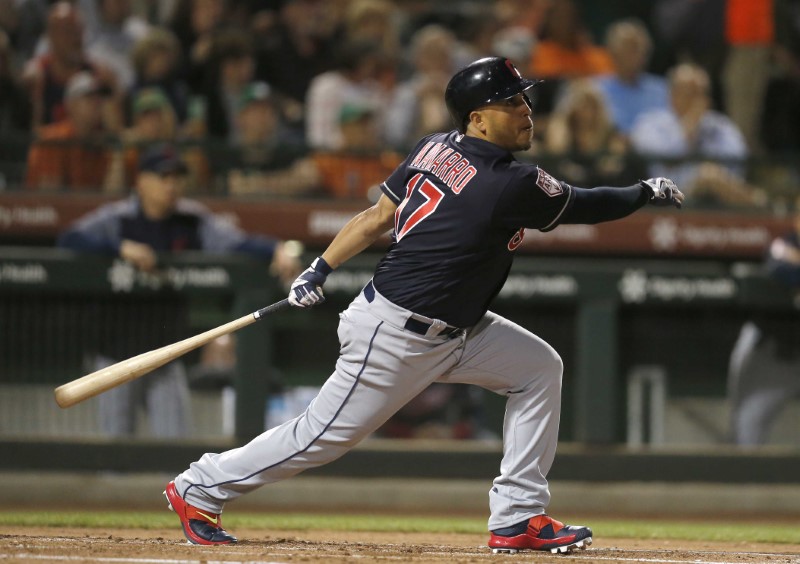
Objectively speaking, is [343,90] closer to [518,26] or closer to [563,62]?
[563,62]

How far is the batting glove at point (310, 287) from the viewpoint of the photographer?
464 centimetres

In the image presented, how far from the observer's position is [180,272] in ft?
24.0

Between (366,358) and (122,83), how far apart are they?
5164 millimetres

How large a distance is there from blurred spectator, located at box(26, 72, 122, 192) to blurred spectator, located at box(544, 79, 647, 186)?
9.56ft

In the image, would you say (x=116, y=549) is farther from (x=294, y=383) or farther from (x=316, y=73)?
(x=316, y=73)

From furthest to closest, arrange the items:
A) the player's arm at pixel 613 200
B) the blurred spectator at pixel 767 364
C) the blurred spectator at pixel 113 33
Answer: the blurred spectator at pixel 113 33 → the blurred spectator at pixel 767 364 → the player's arm at pixel 613 200

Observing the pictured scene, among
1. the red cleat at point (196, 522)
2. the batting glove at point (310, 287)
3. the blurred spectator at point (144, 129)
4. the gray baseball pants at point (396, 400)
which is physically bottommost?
the red cleat at point (196, 522)

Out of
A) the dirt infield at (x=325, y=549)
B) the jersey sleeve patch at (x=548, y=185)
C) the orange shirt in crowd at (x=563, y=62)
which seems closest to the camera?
the dirt infield at (x=325, y=549)

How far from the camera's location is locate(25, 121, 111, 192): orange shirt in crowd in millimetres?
7883

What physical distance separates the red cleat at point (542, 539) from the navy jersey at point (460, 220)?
82 centimetres

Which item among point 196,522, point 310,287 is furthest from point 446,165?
point 196,522

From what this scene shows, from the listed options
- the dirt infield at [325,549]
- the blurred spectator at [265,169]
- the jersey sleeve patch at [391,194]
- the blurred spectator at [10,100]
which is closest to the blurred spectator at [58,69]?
the blurred spectator at [10,100]

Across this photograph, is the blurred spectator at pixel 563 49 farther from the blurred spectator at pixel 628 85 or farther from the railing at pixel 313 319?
the railing at pixel 313 319

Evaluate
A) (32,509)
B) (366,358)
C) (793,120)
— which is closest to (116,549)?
(366,358)
